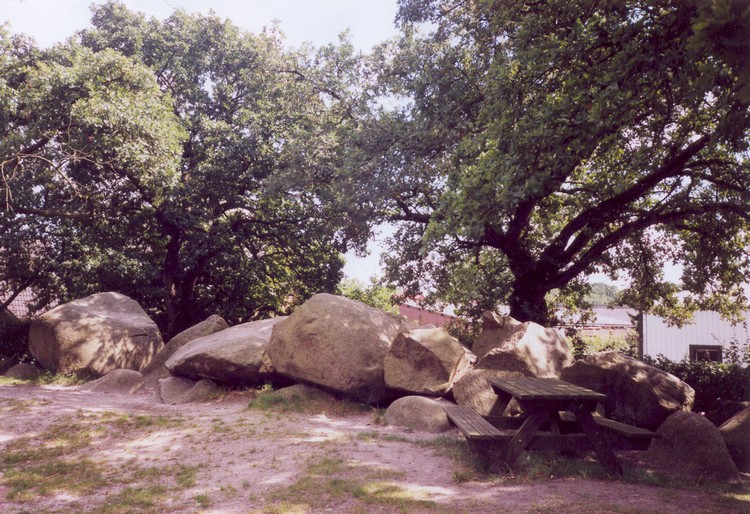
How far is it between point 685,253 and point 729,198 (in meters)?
3.75

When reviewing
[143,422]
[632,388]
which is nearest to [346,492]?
[143,422]

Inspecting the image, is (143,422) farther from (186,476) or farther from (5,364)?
(5,364)

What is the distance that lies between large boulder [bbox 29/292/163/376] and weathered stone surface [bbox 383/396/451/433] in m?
7.82

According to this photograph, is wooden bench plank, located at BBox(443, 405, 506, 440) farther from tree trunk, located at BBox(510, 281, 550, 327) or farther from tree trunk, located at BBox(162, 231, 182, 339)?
tree trunk, located at BBox(162, 231, 182, 339)

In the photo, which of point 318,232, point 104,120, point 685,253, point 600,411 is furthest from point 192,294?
point 685,253

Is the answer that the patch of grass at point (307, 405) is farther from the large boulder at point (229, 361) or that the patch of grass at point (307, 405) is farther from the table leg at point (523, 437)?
the table leg at point (523, 437)

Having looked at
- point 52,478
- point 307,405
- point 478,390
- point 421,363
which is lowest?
point 52,478

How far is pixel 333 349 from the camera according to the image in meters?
9.90

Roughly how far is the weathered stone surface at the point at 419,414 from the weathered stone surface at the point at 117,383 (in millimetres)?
6244

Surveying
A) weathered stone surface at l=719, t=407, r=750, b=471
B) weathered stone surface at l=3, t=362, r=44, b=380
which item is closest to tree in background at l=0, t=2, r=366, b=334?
weathered stone surface at l=3, t=362, r=44, b=380

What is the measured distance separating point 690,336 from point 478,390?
1688 cm

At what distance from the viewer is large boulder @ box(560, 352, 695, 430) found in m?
8.25

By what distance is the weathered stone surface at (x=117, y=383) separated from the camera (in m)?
11.5

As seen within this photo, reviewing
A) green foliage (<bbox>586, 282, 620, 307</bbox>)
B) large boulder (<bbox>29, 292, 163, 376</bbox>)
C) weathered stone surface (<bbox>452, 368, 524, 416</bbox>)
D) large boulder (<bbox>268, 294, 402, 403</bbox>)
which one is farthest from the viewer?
green foliage (<bbox>586, 282, 620, 307</bbox>)
